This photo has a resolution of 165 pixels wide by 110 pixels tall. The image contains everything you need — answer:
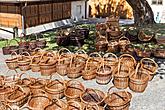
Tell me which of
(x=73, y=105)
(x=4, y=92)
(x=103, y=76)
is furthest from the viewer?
(x=103, y=76)

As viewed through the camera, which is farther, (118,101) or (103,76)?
(103,76)

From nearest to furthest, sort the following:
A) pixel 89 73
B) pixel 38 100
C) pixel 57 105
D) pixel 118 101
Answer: pixel 57 105
pixel 38 100
pixel 118 101
pixel 89 73

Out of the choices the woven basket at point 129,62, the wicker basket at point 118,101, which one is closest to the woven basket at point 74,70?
the woven basket at point 129,62

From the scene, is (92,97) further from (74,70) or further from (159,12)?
(159,12)

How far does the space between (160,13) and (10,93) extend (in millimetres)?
24580

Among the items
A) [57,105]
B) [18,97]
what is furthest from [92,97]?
[18,97]

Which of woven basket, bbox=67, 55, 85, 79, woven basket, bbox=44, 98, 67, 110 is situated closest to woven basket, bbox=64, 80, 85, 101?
woven basket, bbox=44, 98, 67, 110

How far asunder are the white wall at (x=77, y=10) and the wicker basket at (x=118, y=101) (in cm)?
2194

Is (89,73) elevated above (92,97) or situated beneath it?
elevated above

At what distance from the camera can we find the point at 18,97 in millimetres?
10125

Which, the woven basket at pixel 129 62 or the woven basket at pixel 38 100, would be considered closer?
the woven basket at pixel 38 100

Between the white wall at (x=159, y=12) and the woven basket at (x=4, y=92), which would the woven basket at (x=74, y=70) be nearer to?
the woven basket at (x=4, y=92)

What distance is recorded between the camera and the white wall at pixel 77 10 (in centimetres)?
3138

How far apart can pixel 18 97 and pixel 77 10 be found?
75.4 feet
